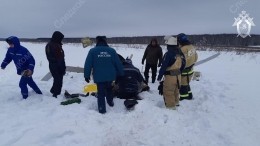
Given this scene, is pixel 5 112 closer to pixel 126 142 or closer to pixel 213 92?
pixel 126 142

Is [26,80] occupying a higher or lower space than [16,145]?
Answer: higher

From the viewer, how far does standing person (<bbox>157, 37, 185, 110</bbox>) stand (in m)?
8.88

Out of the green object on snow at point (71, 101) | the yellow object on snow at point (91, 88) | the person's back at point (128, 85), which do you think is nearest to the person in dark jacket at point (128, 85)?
the person's back at point (128, 85)

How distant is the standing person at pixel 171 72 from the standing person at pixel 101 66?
1.35 meters

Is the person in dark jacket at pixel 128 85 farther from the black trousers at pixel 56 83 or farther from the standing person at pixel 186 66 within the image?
the black trousers at pixel 56 83

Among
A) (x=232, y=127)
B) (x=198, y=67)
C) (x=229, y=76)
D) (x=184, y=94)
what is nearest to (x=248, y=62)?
(x=198, y=67)

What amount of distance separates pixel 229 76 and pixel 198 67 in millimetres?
4012

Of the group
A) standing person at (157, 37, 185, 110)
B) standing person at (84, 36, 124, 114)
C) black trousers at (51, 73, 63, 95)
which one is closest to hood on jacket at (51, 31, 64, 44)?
black trousers at (51, 73, 63, 95)

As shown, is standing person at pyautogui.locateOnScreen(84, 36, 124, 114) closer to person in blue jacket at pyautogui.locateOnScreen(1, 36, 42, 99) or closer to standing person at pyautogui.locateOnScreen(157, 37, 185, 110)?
standing person at pyautogui.locateOnScreen(157, 37, 185, 110)

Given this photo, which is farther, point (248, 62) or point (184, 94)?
point (248, 62)

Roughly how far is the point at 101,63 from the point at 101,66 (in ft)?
0.25

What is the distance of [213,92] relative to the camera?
11.6 m

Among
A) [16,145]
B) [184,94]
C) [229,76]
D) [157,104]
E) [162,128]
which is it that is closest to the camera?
[16,145]

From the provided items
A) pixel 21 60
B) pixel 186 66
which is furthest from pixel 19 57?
pixel 186 66
